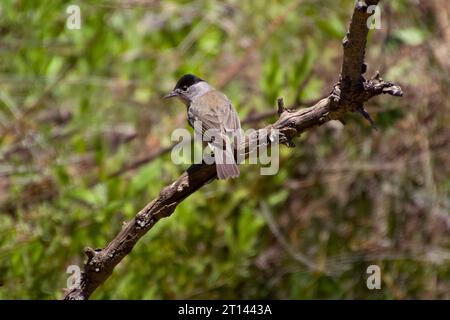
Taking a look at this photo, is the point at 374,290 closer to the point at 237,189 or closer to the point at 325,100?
the point at 237,189

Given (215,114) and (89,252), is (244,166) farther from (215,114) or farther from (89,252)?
(89,252)

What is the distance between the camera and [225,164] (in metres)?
3.62

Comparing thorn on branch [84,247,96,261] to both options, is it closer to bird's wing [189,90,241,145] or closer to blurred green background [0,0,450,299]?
blurred green background [0,0,450,299]

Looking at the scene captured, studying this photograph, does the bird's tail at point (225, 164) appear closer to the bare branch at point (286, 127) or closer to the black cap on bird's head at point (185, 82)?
the bare branch at point (286, 127)

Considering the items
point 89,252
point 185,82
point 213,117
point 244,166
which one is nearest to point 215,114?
point 213,117

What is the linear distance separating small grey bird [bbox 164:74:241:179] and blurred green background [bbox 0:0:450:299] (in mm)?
490

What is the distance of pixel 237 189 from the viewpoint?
19.0 feet

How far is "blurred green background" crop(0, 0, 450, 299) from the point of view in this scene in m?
5.20

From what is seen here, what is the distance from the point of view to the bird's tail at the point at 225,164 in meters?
3.56

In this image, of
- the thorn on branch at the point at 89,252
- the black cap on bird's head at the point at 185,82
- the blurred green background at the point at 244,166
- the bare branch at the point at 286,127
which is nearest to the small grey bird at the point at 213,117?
the black cap on bird's head at the point at 185,82

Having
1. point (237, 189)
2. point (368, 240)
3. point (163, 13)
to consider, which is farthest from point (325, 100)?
point (163, 13)

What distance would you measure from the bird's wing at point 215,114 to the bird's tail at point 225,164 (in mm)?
649

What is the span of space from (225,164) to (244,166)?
2.24 m

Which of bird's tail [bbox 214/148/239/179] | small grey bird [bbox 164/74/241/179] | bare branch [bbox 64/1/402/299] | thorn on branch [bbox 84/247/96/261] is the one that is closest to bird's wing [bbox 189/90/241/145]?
Result: small grey bird [bbox 164/74/241/179]
